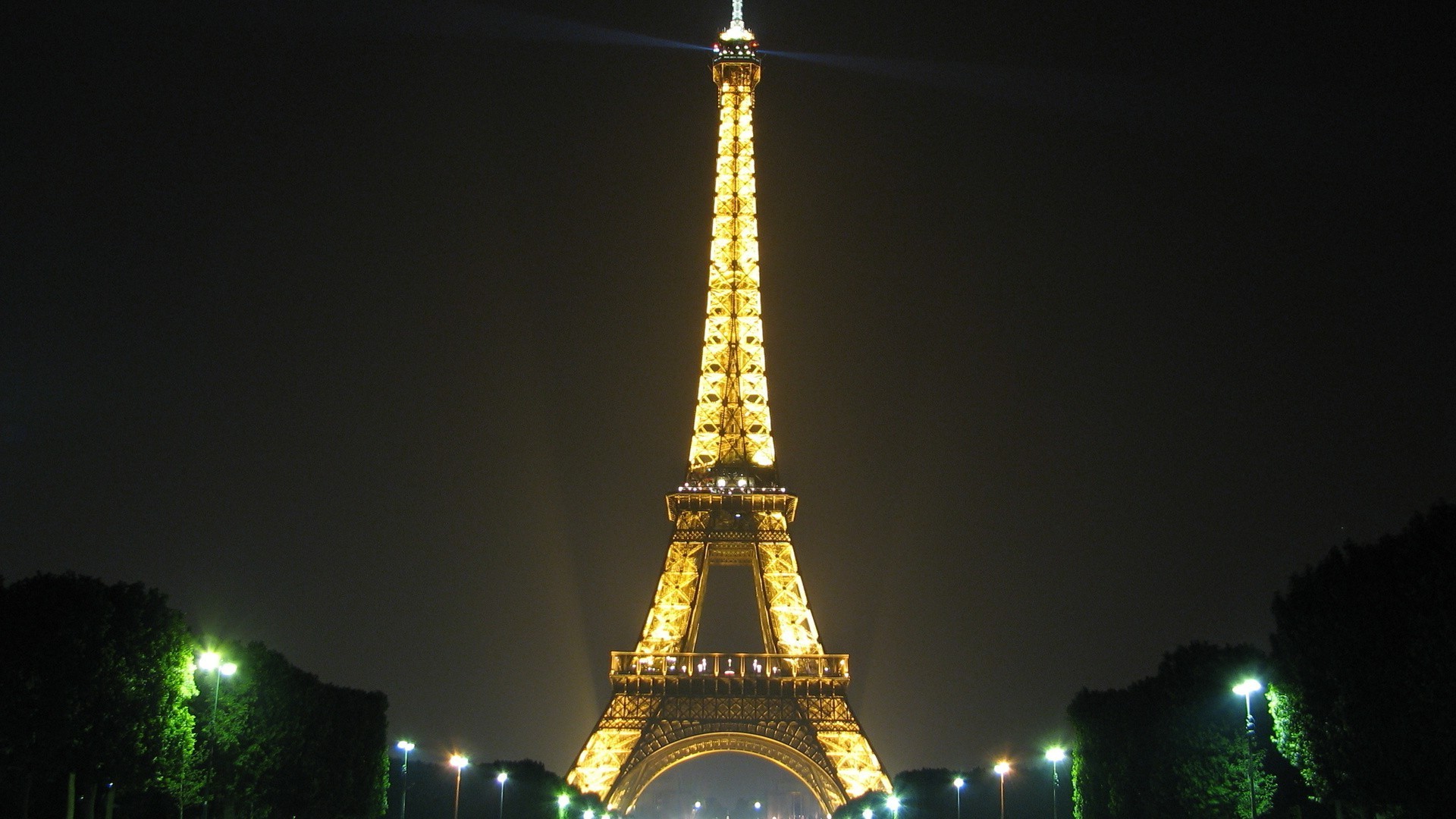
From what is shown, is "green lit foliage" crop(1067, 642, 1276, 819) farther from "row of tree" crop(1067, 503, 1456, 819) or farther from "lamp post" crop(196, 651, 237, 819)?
"lamp post" crop(196, 651, 237, 819)

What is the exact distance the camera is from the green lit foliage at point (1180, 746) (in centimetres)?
5991

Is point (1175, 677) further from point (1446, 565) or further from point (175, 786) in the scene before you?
point (175, 786)

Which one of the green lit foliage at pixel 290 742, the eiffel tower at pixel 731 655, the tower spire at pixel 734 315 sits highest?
the tower spire at pixel 734 315

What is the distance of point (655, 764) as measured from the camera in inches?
3971

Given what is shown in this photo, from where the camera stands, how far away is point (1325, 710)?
5044 cm

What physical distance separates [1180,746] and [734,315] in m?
45.8

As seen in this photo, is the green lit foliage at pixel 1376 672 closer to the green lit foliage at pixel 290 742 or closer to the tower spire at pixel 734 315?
the green lit foliage at pixel 290 742

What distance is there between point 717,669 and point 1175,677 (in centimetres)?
3430

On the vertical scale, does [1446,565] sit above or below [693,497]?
below

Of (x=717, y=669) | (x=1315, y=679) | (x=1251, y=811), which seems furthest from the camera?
(x=717, y=669)

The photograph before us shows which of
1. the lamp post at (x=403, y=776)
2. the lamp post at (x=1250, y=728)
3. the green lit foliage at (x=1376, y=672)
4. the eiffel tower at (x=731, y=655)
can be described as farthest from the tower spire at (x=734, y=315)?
the green lit foliage at (x=1376, y=672)

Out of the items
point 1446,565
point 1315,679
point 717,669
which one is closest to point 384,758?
point 717,669

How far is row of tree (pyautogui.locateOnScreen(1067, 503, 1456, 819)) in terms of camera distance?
45500 mm

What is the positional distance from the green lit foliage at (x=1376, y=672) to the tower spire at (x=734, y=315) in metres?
46.7
